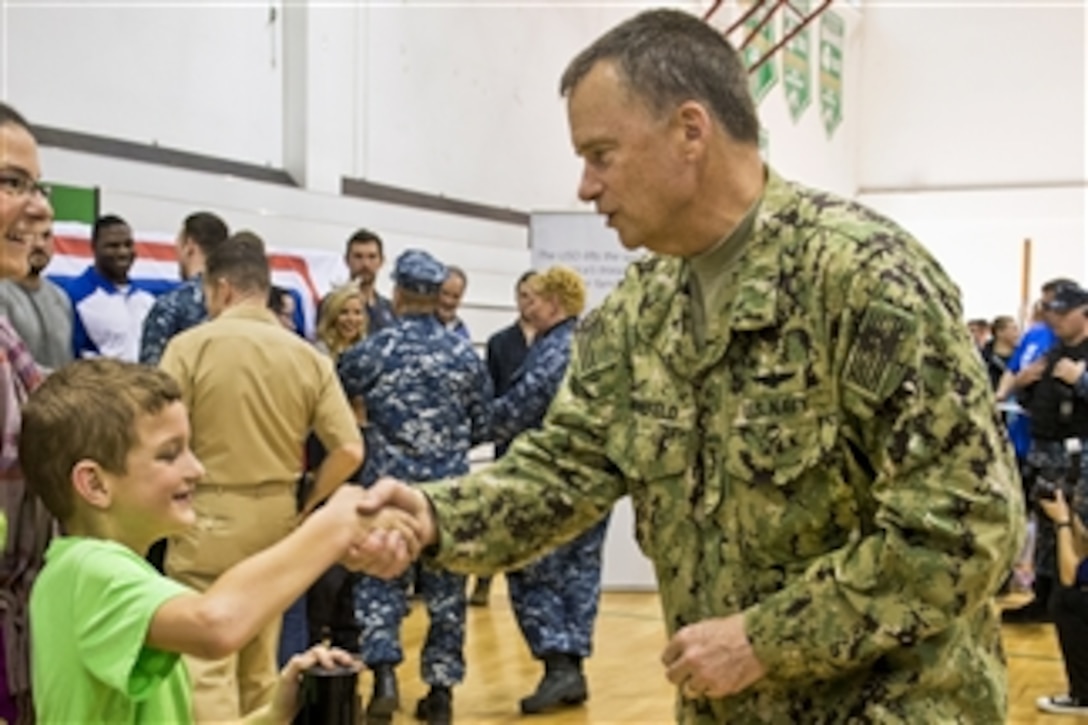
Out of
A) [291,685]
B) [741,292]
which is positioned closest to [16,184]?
[291,685]

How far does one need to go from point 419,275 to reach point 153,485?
3.21 m

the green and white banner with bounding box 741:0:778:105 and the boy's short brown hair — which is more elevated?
the green and white banner with bounding box 741:0:778:105

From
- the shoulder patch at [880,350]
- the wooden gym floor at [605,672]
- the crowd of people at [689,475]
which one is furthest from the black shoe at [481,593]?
the shoulder patch at [880,350]

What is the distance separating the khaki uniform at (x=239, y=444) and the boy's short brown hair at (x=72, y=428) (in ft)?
7.71

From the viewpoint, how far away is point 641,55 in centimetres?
195

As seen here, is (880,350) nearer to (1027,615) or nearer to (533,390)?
(533,390)

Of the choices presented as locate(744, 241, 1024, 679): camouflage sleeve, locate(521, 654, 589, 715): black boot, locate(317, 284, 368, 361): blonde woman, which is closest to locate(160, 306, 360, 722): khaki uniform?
locate(521, 654, 589, 715): black boot

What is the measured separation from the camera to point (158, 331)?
5176 millimetres

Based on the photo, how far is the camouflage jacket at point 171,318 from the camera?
5.14 metres

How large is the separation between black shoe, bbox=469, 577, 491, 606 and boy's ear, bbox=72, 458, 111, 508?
608 cm

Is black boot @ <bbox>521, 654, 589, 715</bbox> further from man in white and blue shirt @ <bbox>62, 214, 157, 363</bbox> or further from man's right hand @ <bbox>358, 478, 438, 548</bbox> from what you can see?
man's right hand @ <bbox>358, 478, 438, 548</bbox>

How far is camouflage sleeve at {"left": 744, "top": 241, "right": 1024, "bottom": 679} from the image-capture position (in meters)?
1.74

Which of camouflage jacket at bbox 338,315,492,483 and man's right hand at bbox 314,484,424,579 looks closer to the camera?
man's right hand at bbox 314,484,424,579

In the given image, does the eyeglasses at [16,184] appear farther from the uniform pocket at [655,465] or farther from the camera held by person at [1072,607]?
the camera held by person at [1072,607]
